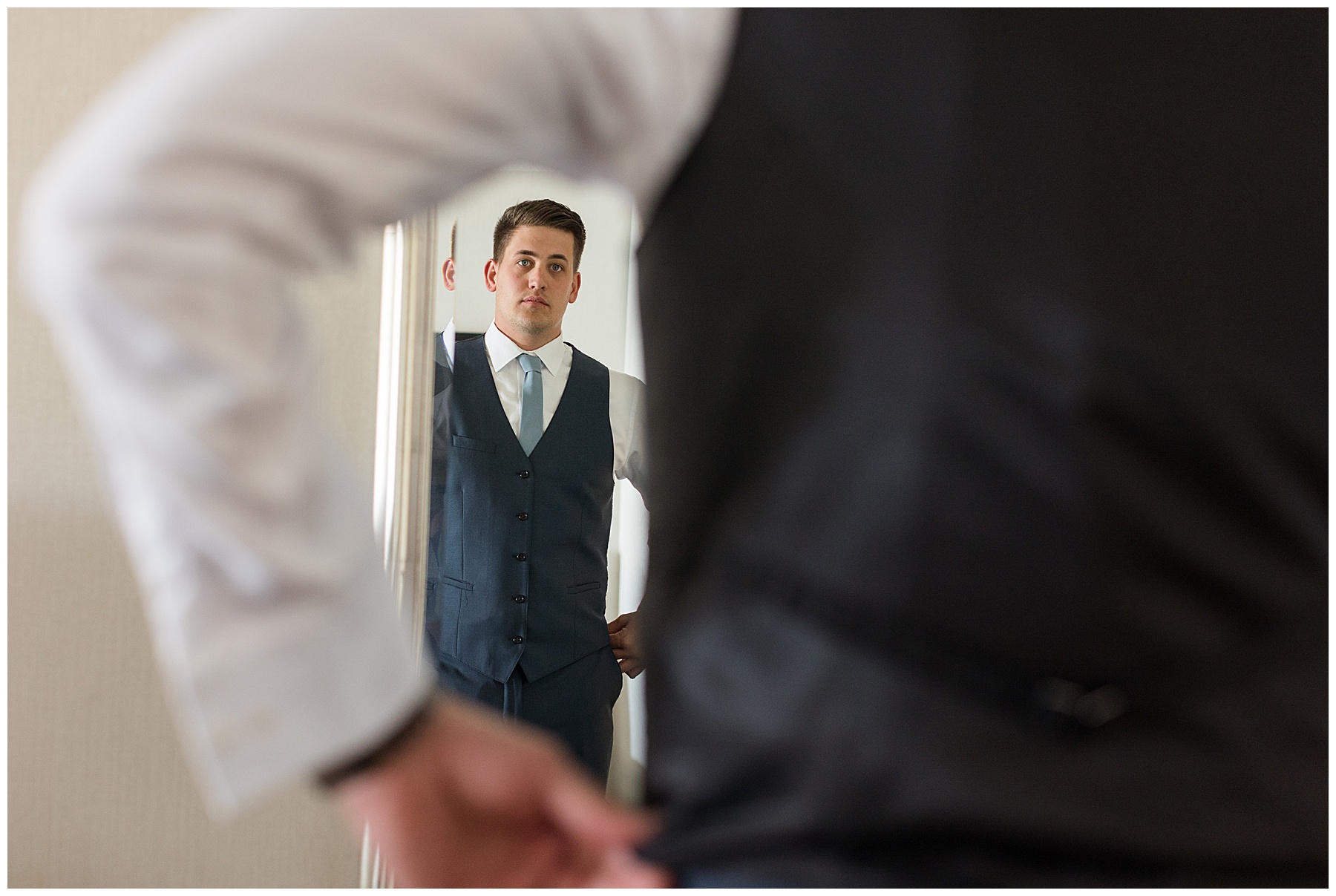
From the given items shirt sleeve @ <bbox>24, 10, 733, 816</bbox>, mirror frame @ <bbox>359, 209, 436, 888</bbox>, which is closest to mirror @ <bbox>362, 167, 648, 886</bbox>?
mirror frame @ <bbox>359, 209, 436, 888</bbox>

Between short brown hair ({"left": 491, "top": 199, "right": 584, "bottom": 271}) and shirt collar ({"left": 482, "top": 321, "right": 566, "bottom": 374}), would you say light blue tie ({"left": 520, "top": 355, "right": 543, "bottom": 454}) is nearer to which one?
shirt collar ({"left": 482, "top": 321, "right": 566, "bottom": 374})

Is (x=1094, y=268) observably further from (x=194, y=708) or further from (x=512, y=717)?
(x=512, y=717)

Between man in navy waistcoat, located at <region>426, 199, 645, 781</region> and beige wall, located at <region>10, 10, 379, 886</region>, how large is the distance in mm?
454

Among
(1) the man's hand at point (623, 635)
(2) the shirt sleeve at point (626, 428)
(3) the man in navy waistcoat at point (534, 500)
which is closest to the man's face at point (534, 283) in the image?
(3) the man in navy waistcoat at point (534, 500)

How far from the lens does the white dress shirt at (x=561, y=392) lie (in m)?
1.82

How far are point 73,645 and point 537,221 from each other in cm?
108

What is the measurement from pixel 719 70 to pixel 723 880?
1.01 feet

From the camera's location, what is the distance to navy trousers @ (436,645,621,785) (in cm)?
188

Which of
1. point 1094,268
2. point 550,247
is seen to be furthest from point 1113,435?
point 550,247

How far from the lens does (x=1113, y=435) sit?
336mm

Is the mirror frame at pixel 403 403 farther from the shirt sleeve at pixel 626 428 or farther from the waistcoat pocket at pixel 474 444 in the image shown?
the shirt sleeve at pixel 626 428

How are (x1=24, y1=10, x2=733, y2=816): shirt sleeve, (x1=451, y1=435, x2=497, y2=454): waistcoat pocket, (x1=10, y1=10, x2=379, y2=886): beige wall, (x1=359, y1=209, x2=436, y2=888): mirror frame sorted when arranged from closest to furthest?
(x1=24, y1=10, x2=733, y2=816): shirt sleeve
(x1=10, y1=10, x2=379, y2=886): beige wall
(x1=359, y1=209, x2=436, y2=888): mirror frame
(x1=451, y1=435, x2=497, y2=454): waistcoat pocket

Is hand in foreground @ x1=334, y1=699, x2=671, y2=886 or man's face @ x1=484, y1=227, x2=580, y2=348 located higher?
man's face @ x1=484, y1=227, x2=580, y2=348

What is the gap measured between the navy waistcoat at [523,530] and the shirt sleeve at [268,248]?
1.30m
